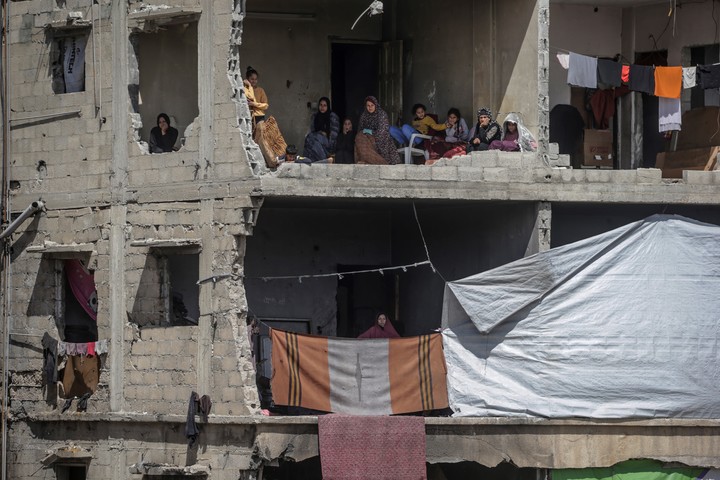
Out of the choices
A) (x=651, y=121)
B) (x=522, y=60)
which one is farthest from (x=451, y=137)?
(x=651, y=121)

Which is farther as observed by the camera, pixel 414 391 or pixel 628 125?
pixel 628 125

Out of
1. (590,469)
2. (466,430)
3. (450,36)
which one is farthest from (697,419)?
(450,36)

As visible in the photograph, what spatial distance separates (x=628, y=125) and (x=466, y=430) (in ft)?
22.3

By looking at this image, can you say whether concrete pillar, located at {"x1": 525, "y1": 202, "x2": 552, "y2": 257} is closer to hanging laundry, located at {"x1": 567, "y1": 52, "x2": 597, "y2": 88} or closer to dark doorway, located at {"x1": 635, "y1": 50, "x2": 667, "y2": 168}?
hanging laundry, located at {"x1": 567, "y1": 52, "x2": 597, "y2": 88}

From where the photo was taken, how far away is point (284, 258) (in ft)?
89.8

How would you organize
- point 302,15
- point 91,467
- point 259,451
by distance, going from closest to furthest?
point 259,451 → point 91,467 → point 302,15

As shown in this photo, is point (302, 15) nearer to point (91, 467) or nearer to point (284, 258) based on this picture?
point (284, 258)

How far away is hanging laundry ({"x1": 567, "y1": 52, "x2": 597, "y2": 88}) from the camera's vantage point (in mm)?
25281

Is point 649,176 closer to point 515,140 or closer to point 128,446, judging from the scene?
point 515,140

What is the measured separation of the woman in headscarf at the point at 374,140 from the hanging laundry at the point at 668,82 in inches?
157

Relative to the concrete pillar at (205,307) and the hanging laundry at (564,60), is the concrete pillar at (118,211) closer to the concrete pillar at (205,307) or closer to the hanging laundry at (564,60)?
the concrete pillar at (205,307)

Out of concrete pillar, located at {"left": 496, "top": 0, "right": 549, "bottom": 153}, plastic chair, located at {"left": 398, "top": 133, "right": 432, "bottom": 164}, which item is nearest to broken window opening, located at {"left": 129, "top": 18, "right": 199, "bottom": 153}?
plastic chair, located at {"left": 398, "top": 133, "right": 432, "bottom": 164}

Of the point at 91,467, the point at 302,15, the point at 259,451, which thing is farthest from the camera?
the point at 302,15

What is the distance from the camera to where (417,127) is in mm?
25719
